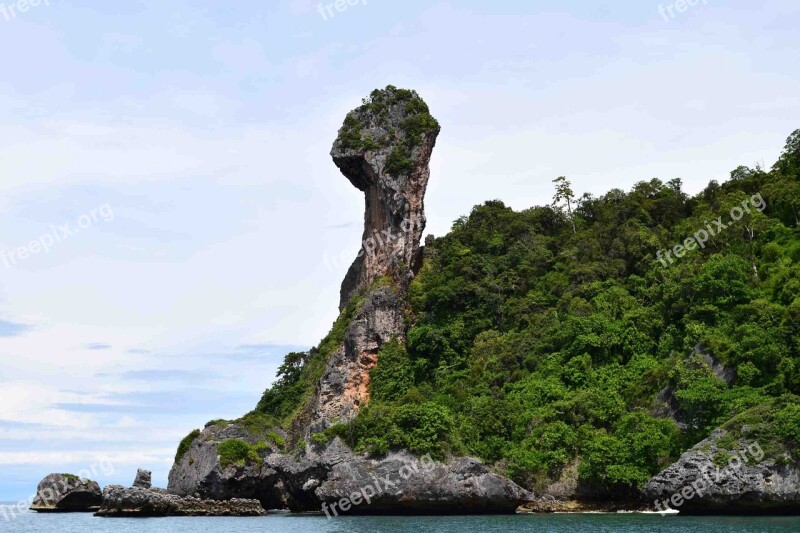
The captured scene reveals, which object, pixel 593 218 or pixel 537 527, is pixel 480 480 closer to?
pixel 537 527

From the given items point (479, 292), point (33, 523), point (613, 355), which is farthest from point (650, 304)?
point (33, 523)

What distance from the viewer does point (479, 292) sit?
55969 mm

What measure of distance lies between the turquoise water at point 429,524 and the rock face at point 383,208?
44.5 ft

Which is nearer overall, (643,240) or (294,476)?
(294,476)

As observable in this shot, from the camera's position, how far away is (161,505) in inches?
1855

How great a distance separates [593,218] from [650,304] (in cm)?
1600

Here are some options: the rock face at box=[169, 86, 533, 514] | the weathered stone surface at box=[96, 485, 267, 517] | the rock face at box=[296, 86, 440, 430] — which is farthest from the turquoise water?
the rock face at box=[296, 86, 440, 430]

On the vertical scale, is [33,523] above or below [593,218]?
below

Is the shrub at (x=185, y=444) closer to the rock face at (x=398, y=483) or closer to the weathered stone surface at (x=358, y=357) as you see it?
the weathered stone surface at (x=358, y=357)

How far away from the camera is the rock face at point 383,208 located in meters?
55.6

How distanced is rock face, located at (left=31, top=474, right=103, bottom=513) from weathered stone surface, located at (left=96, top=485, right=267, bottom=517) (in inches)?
335

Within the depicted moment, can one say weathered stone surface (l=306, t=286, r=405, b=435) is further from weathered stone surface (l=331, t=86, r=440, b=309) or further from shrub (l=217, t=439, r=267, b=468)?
shrub (l=217, t=439, r=267, b=468)
